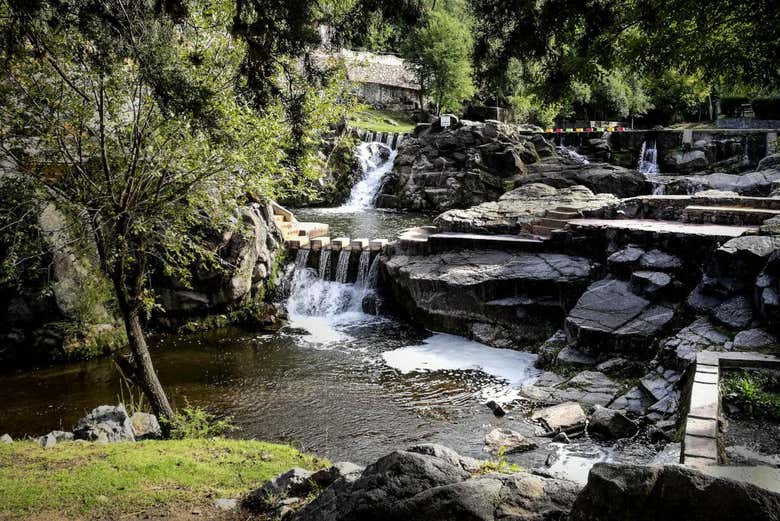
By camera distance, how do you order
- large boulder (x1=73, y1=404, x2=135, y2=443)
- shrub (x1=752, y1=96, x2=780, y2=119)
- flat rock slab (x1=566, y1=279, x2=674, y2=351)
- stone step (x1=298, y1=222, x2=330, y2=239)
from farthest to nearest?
1. shrub (x1=752, y1=96, x2=780, y2=119)
2. stone step (x1=298, y1=222, x2=330, y2=239)
3. flat rock slab (x1=566, y1=279, x2=674, y2=351)
4. large boulder (x1=73, y1=404, x2=135, y2=443)

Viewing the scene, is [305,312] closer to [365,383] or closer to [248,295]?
[248,295]

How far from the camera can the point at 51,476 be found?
653 cm

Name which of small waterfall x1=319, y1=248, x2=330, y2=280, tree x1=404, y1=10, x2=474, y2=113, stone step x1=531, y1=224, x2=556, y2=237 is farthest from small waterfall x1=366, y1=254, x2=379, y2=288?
tree x1=404, y1=10, x2=474, y2=113

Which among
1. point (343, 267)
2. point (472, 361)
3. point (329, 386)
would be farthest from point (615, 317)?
point (343, 267)

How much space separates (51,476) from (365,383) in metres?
6.57

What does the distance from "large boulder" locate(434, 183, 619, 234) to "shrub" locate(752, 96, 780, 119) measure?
2534 centimetres

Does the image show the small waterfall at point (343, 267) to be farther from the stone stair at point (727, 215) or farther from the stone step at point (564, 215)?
the stone stair at point (727, 215)

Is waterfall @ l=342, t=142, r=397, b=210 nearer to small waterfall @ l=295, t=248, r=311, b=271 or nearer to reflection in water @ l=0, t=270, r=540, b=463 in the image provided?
small waterfall @ l=295, t=248, r=311, b=271

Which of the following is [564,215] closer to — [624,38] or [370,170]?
[624,38]

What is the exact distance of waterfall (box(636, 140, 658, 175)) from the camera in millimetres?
31578

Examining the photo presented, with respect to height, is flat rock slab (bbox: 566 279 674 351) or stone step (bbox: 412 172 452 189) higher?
stone step (bbox: 412 172 452 189)

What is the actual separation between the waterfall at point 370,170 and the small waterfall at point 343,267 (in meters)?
14.3

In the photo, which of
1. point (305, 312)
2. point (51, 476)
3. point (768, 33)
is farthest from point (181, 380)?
point (768, 33)

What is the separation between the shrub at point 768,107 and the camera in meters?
35.9
